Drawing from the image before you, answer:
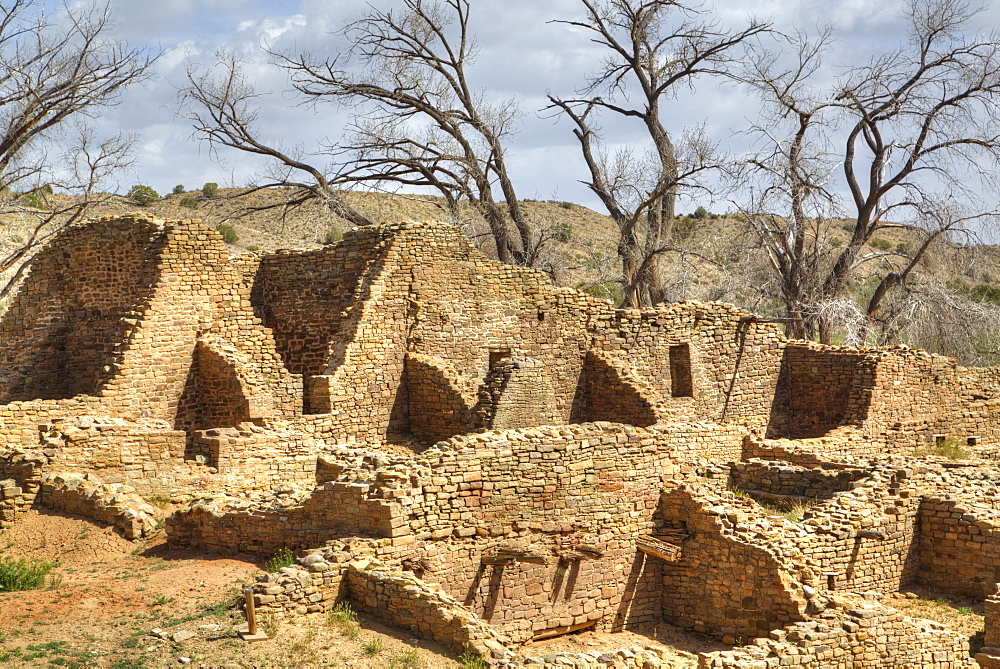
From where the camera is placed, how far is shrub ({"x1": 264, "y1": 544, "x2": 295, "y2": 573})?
1232 cm

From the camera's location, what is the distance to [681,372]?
71.4 feet

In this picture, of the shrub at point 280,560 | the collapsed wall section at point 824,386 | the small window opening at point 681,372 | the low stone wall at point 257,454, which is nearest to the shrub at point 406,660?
the shrub at point 280,560

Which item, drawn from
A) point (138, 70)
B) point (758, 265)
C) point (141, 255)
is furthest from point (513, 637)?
point (758, 265)

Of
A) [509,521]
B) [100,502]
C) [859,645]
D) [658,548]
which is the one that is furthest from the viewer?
[100,502]

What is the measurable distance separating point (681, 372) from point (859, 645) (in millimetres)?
10133

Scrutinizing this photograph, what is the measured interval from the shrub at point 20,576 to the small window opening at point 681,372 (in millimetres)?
12345

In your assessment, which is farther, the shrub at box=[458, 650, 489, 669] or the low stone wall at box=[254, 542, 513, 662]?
the low stone wall at box=[254, 542, 513, 662]

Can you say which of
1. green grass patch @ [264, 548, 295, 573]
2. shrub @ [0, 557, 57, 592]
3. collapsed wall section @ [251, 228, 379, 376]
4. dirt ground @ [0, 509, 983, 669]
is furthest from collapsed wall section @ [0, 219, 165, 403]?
green grass patch @ [264, 548, 295, 573]

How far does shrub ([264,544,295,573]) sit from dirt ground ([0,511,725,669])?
16 centimetres

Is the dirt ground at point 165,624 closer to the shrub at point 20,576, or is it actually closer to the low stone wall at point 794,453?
the shrub at point 20,576

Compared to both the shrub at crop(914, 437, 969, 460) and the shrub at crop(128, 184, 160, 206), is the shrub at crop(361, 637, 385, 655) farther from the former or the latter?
the shrub at crop(128, 184, 160, 206)

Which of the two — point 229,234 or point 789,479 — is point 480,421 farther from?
point 229,234

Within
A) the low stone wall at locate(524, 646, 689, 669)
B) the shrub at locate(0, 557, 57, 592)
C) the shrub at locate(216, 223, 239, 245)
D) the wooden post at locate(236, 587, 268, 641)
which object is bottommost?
the shrub at locate(0, 557, 57, 592)

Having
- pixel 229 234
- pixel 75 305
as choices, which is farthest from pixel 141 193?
pixel 75 305
